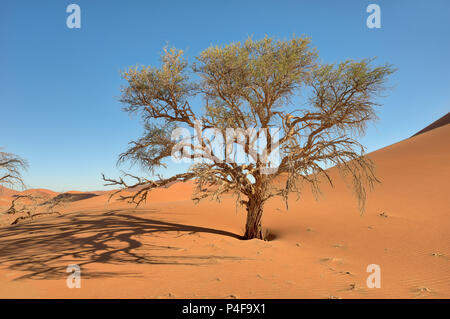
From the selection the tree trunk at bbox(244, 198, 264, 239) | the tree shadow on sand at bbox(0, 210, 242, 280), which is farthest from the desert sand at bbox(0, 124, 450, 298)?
the tree trunk at bbox(244, 198, 264, 239)

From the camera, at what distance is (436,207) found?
9.55 meters

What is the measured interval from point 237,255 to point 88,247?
12.7 ft

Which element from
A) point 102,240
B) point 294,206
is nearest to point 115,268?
point 102,240

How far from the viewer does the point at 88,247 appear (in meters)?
6.17

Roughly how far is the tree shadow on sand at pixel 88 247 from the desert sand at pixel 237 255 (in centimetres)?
3

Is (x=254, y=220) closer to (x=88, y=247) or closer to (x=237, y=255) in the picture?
(x=237, y=255)

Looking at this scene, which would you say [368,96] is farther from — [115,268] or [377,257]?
[115,268]

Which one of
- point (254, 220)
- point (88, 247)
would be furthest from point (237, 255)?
point (88, 247)

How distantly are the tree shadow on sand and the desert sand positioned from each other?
0.10 feet

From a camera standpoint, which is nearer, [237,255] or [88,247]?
[237,255]

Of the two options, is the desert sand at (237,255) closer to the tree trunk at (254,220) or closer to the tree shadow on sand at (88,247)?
the tree shadow on sand at (88,247)

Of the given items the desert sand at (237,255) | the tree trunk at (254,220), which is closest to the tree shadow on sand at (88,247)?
the desert sand at (237,255)

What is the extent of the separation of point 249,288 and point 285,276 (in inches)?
36.6

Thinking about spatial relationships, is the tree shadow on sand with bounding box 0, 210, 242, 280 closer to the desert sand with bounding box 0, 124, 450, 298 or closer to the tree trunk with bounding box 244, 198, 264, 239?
the desert sand with bounding box 0, 124, 450, 298
